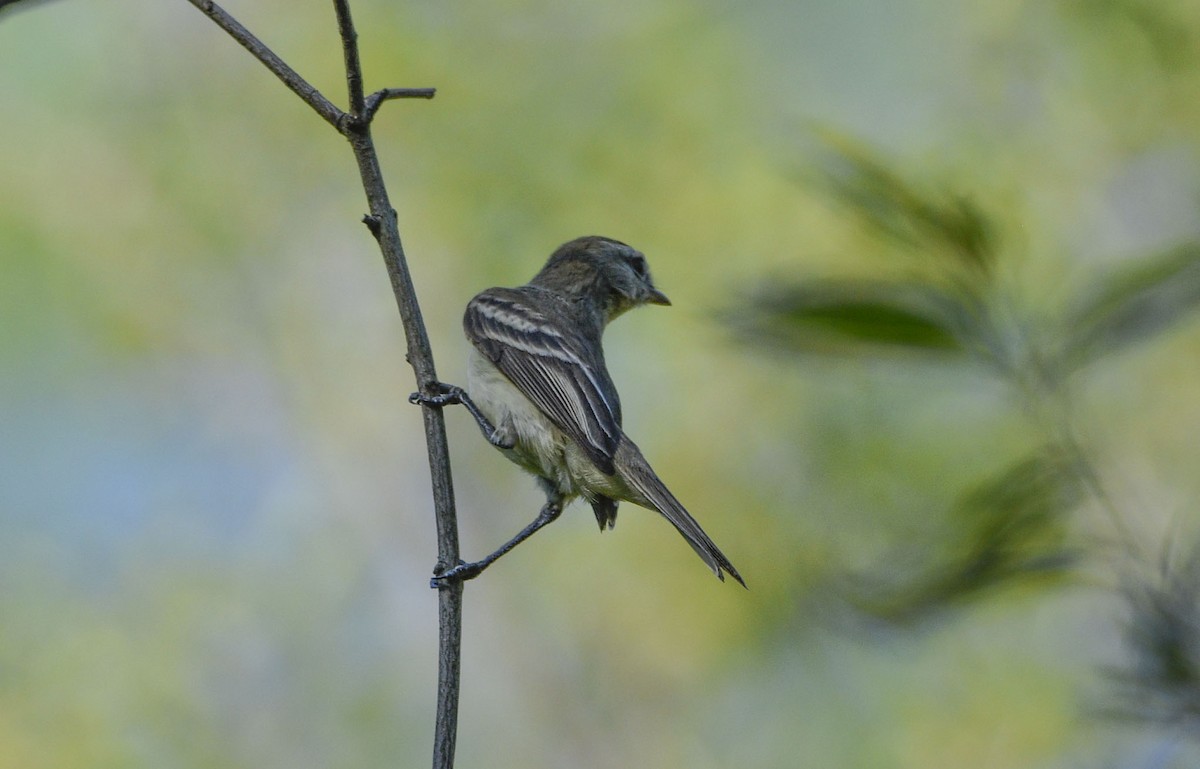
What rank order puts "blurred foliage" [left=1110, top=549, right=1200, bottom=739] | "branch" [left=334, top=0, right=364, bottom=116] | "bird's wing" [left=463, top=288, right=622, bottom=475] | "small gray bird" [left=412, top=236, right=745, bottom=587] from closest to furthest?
1. "blurred foliage" [left=1110, top=549, right=1200, bottom=739]
2. "branch" [left=334, top=0, right=364, bottom=116]
3. "small gray bird" [left=412, top=236, right=745, bottom=587]
4. "bird's wing" [left=463, top=288, right=622, bottom=475]

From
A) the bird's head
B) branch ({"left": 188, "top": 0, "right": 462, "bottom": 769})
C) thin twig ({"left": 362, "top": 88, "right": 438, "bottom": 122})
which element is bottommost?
branch ({"left": 188, "top": 0, "right": 462, "bottom": 769})

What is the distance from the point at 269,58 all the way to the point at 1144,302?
231 centimetres

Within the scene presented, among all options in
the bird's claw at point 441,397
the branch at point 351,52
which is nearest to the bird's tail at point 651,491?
the bird's claw at point 441,397

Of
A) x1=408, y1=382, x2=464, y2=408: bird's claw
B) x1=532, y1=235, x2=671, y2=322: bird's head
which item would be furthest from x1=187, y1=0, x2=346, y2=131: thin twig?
x1=532, y1=235, x2=671, y2=322: bird's head

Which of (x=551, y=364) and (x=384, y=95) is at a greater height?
(x=551, y=364)

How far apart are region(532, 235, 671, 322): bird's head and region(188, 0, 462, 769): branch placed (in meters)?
3.56

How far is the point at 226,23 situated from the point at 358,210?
867 centimetres

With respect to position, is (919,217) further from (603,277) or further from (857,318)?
(603,277)

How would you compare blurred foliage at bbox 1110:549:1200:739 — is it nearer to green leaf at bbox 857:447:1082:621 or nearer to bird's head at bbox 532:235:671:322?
green leaf at bbox 857:447:1082:621

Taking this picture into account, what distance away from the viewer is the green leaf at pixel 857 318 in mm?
1481

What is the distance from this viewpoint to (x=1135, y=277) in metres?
1.46

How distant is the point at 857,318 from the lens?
1.48m

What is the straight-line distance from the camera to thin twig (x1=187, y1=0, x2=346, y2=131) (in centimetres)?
294

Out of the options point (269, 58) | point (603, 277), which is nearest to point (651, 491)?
point (603, 277)
